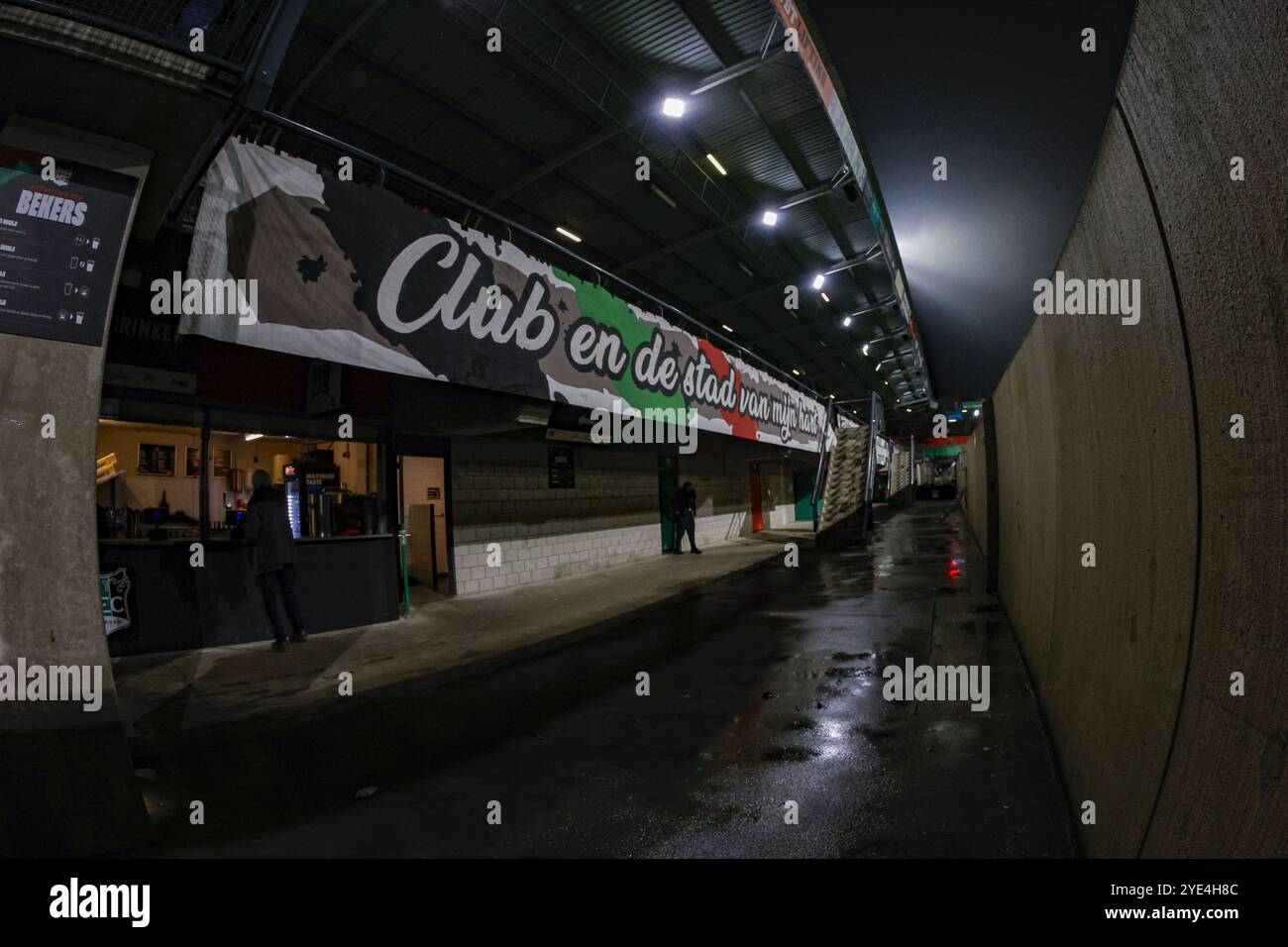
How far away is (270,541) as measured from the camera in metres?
5.87

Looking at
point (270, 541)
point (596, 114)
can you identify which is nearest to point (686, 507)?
point (596, 114)

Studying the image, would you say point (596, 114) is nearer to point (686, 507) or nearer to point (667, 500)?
point (686, 507)

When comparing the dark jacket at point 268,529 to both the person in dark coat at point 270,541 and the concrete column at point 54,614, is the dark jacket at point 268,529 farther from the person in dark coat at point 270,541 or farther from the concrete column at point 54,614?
the concrete column at point 54,614

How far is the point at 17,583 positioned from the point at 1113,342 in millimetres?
4638

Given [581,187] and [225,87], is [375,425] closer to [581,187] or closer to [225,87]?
[225,87]

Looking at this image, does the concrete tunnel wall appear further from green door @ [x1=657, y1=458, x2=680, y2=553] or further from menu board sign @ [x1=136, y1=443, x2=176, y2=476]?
green door @ [x1=657, y1=458, x2=680, y2=553]

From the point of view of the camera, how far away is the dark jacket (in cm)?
584

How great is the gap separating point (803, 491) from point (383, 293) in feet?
76.6

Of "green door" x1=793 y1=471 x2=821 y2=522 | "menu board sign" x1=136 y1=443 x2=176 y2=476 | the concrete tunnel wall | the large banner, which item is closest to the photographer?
the concrete tunnel wall

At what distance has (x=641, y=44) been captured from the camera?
8.51m

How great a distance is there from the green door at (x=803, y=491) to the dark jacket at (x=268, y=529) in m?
22.6

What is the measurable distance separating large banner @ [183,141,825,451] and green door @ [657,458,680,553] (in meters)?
6.85

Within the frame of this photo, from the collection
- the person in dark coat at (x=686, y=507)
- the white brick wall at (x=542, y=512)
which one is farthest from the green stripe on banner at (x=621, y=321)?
the person in dark coat at (x=686, y=507)

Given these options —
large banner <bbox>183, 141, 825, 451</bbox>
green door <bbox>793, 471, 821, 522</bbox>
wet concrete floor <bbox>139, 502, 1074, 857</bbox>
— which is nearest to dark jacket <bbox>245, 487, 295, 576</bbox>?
large banner <bbox>183, 141, 825, 451</bbox>
